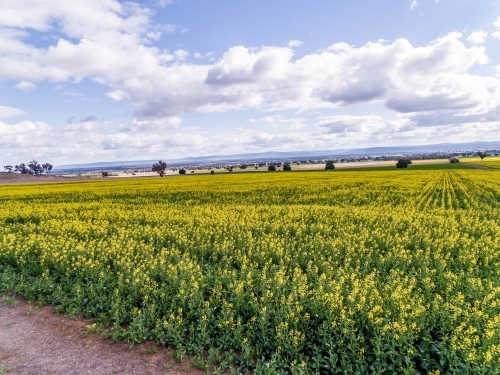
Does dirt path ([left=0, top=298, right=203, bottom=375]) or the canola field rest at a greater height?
the canola field

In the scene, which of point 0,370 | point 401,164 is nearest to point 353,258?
point 0,370

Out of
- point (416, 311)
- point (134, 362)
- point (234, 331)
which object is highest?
point (416, 311)

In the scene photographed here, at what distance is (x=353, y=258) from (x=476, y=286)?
378 cm

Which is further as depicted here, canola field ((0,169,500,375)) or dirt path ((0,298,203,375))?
dirt path ((0,298,203,375))

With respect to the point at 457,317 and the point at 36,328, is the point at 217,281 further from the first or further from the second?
the point at 457,317

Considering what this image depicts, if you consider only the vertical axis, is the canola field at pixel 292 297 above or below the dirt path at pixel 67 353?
above

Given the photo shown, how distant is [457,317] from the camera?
6531 mm

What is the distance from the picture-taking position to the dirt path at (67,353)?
6.50 metres

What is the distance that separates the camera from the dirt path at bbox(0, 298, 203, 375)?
650 centimetres

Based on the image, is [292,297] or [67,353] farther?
[292,297]

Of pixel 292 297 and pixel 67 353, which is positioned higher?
pixel 292 297

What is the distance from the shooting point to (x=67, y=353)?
7094 millimetres

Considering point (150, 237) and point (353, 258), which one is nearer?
point (353, 258)

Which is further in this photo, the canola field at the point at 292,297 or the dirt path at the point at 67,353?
the dirt path at the point at 67,353
